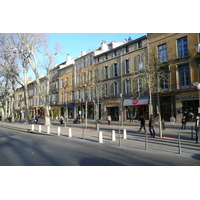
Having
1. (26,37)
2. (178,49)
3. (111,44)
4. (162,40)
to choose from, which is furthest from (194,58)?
(26,37)

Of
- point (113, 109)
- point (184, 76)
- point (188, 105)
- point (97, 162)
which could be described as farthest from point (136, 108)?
point (97, 162)

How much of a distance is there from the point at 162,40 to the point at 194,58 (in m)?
5.56

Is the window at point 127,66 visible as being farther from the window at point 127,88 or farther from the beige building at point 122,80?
the window at point 127,88

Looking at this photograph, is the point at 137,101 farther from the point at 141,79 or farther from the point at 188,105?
the point at 188,105

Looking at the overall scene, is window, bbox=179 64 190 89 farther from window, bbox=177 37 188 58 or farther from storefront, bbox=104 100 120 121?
storefront, bbox=104 100 120 121

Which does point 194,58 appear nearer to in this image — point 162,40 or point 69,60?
point 162,40

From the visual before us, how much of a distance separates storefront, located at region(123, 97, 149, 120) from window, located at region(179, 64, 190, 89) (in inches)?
216

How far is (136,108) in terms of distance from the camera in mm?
30469

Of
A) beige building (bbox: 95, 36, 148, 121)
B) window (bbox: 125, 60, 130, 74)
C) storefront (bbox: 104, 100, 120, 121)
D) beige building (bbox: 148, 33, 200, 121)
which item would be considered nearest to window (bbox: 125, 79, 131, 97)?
beige building (bbox: 95, 36, 148, 121)

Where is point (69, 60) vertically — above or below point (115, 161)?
above

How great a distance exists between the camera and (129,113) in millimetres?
31703

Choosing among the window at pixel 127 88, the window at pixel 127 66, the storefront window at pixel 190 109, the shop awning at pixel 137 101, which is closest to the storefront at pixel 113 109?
the shop awning at pixel 137 101

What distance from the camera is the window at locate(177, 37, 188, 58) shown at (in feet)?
80.0

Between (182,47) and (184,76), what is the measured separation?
375 cm
